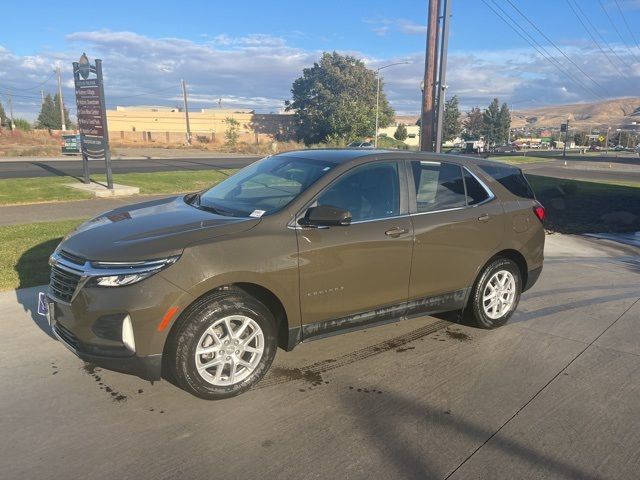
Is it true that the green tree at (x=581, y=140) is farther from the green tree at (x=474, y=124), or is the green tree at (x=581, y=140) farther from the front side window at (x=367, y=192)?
the front side window at (x=367, y=192)

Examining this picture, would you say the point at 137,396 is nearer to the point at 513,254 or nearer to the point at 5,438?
the point at 5,438

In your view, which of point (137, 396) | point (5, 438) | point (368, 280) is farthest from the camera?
point (368, 280)

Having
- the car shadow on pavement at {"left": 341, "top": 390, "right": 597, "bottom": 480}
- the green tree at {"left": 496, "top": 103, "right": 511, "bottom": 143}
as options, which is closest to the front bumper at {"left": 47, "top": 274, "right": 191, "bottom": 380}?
the car shadow on pavement at {"left": 341, "top": 390, "right": 597, "bottom": 480}

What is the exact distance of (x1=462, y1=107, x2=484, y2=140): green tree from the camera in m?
114

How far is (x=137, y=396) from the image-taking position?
365 cm

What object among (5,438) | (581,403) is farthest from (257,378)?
(581,403)

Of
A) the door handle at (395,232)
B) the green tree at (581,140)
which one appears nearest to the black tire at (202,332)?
the door handle at (395,232)

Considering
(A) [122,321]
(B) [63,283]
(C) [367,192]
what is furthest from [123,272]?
(C) [367,192]

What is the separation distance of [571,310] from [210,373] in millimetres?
4088

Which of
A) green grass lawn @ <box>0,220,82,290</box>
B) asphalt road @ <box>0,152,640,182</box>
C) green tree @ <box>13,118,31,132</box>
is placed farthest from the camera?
green tree @ <box>13,118,31,132</box>

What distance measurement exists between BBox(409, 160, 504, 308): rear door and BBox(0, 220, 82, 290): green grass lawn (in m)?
4.39

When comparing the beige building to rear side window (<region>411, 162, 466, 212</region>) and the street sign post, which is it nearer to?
the street sign post

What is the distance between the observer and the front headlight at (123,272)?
323cm

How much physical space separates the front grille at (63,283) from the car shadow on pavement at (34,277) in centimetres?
126
